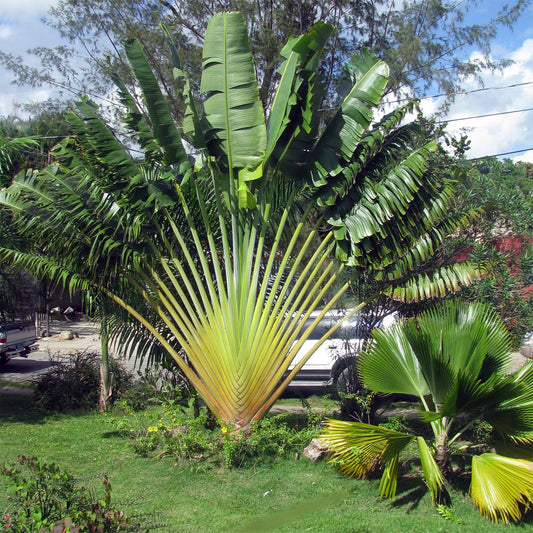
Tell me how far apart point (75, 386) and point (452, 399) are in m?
7.63

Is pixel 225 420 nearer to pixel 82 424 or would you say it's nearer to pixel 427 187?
pixel 82 424

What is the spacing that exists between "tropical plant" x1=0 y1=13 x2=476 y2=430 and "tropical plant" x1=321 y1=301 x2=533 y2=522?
5.19 feet

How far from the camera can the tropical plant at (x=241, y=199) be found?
7.46 m

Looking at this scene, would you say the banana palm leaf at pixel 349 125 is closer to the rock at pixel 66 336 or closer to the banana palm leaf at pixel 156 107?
the banana palm leaf at pixel 156 107

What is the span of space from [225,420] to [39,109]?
36.5 feet

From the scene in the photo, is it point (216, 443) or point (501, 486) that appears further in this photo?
point (216, 443)

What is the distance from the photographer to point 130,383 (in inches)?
434

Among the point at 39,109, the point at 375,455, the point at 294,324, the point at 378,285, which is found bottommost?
the point at 375,455

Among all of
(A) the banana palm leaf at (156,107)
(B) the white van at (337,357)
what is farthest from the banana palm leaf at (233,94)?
(B) the white van at (337,357)

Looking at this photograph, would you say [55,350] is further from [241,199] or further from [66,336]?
[241,199]

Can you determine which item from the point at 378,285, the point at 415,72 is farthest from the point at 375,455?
the point at 415,72

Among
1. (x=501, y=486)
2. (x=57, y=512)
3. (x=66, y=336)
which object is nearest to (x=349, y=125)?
(x=501, y=486)

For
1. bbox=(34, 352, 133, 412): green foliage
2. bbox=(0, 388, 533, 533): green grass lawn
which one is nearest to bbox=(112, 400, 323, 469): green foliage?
bbox=(0, 388, 533, 533): green grass lawn

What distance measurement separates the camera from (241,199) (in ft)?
25.2
